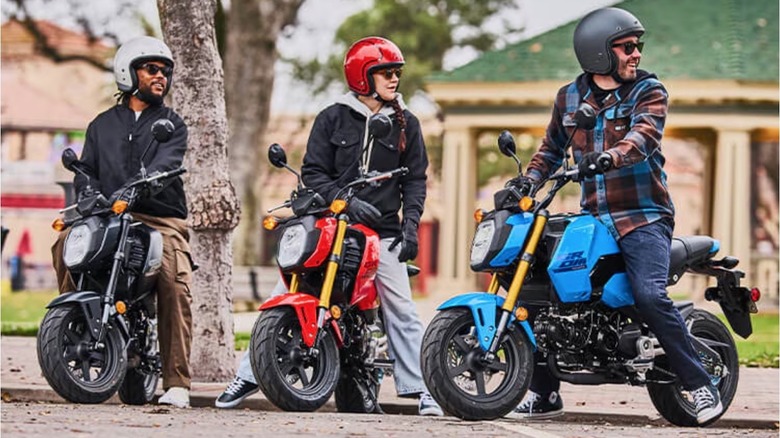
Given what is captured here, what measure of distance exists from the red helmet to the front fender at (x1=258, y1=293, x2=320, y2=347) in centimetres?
121

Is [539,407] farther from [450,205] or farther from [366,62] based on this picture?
[450,205]

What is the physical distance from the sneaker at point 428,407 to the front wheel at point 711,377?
A: 1058 millimetres

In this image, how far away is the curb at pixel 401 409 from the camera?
9211 millimetres

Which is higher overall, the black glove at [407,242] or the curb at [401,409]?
the black glove at [407,242]

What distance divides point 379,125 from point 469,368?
1.33 m

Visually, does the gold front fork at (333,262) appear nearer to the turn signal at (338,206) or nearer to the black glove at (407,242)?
the turn signal at (338,206)

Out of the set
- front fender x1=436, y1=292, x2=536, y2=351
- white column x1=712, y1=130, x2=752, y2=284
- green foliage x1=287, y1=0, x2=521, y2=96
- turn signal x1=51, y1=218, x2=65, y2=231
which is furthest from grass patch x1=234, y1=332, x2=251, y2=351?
green foliage x1=287, y1=0, x2=521, y2=96

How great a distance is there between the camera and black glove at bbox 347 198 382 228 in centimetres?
871

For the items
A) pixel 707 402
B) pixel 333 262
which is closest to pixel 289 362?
pixel 333 262

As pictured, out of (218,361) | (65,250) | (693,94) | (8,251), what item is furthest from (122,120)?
(8,251)

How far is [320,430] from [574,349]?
5.15 feet

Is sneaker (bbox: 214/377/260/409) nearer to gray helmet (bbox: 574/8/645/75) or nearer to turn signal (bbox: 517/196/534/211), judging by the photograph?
turn signal (bbox: 517/196/534/211)

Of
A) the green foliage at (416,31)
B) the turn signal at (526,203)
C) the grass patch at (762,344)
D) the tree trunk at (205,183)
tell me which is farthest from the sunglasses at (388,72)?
the green foliage at (416,31)

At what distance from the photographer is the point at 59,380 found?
331 inches
